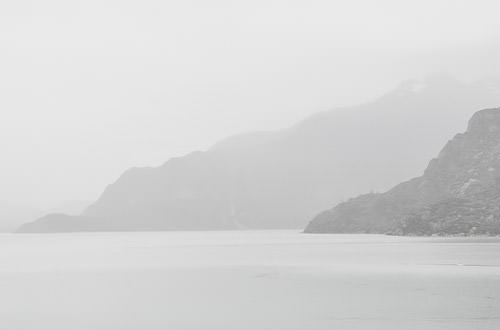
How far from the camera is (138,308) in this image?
78312mm

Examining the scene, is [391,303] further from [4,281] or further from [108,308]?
[4,281]

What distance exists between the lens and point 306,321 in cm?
6575

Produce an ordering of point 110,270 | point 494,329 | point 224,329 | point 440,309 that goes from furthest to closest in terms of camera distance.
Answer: point 110,270 < point 440,309 < point 224,329 < point 494,329

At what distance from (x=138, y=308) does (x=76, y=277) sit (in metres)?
53.2

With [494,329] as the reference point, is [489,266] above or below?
below

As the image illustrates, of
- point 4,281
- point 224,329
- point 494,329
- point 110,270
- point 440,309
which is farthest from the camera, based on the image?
point 110,270

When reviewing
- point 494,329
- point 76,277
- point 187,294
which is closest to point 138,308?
point 187,294

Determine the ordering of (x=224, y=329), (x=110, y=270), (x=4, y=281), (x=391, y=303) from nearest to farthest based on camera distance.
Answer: (x=224, y=329) → (x=391, y=303) → (x=4, y=281) → (x=110, y=270)

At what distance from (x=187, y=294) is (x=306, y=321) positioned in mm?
30461

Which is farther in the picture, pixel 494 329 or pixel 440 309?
pixel 440 309

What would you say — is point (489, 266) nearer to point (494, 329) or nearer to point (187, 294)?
point (187, 294)

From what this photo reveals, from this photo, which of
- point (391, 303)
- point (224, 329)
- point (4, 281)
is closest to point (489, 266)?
point (391, 303)

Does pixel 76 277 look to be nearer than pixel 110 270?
Yes

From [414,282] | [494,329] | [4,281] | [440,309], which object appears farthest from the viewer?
[4,281]
